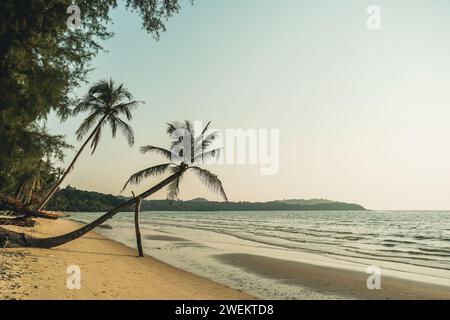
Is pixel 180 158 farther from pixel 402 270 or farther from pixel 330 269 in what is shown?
pixel 402 270

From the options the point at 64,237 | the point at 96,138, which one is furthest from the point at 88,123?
the point at 64,237

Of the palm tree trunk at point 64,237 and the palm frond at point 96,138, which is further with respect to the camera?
the palm frond at point 96,138

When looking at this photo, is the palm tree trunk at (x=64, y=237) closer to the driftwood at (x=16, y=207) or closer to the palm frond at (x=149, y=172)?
the palm frond at (x=149, y=172)

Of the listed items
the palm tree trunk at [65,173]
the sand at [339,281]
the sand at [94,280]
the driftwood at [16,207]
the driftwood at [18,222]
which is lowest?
the sand at [339,281]

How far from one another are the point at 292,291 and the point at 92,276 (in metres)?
6.82

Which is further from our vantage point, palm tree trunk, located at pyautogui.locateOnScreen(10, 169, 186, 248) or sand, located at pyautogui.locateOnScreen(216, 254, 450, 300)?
palm tree trunk, located at pyautogui.locateOnScreen(10, 169, 186, 248)

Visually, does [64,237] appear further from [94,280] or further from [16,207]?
[16,207]

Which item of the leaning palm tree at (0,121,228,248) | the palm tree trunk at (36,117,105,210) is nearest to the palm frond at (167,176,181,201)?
the leaning palm tree at (0,121,228,248)

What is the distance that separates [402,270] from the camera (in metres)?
19.0

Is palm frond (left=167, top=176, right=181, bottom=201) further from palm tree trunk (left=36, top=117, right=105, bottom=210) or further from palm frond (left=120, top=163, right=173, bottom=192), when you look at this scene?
palm tree trunk (left=36, top=117, right=105, bottom=210)

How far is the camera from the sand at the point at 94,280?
9.51 m

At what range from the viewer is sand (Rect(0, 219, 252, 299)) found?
9.51 meters

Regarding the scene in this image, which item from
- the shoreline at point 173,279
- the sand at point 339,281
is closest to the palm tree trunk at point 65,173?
the shoreline at point 173,279
